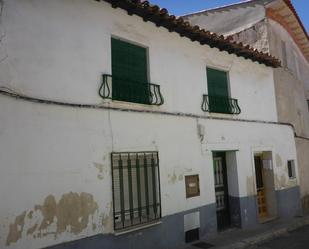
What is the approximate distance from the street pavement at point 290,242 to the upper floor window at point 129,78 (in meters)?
4.41

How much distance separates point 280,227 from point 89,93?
7078mm

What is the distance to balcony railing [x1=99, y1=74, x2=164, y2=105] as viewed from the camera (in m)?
6.66

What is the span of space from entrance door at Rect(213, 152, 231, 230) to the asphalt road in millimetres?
1443

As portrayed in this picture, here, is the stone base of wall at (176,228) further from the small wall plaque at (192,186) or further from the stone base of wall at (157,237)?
the small wall plaque at (192,186)

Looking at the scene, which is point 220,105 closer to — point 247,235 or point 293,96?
point 247,235

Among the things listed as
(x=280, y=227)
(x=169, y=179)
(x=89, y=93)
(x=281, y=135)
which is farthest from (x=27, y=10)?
(x=281, y=135)

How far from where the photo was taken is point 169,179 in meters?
7.73

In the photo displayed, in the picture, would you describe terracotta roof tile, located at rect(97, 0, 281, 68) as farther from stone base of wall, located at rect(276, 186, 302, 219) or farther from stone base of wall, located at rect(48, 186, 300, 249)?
stone base of wall, located at rect(276, 186, 302, 219)

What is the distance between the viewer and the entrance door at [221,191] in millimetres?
9734

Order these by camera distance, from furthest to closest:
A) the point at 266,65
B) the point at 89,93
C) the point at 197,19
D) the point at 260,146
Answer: the point at 197,19 < the point at 266,65 < the point at 260,146 < the point at 89,93

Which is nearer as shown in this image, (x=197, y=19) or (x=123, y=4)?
(x=123, y=4)

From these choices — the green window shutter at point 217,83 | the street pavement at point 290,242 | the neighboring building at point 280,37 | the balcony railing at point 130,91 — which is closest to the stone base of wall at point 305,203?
the neighboring building at point 280,37

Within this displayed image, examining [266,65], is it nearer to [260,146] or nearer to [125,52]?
[260,146]

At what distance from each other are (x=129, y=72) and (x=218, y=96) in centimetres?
334
